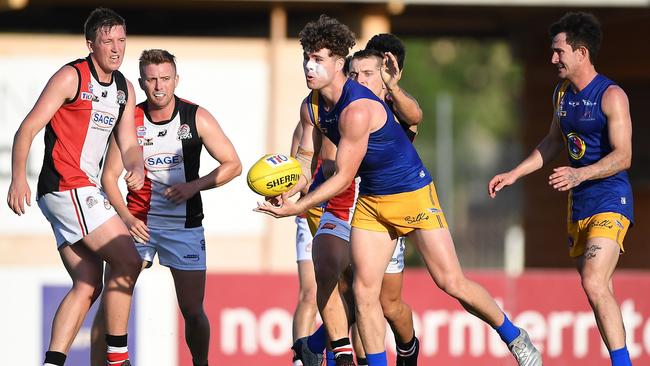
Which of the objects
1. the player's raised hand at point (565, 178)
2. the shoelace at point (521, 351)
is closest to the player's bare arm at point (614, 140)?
the player's raised hand at point (565, 178)

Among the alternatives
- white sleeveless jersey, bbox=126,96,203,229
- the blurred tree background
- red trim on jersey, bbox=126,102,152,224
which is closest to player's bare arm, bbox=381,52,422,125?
white sleeveless jersey, bbox=126,96,203,229

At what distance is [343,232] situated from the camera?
28.1ft

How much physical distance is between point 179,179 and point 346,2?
6.70m

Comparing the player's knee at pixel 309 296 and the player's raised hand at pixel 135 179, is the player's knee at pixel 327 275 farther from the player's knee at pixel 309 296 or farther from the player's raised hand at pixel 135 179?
the player's raised hand at pixel 135 179

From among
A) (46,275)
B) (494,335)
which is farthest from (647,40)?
(46,275)

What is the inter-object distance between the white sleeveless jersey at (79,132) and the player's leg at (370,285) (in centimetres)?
190

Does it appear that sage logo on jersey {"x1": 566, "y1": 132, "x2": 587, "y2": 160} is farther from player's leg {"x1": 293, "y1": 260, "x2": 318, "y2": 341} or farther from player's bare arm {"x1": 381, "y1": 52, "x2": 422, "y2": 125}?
player's leg {"x1": 293, "y1": 260, "x2": 318, "y2": 341}

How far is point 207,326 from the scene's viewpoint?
8781mm

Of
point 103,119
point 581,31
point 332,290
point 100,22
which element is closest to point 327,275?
point 332,290

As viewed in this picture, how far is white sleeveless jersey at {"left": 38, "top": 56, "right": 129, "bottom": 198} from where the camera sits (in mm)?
7879

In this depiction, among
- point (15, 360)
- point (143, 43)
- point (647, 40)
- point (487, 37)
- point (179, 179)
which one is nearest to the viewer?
point (179, 179)

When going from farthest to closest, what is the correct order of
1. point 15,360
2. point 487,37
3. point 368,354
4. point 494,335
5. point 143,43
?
point 487,37 < point 143,43 < point 494,335 < point 15,360 < point 368,354

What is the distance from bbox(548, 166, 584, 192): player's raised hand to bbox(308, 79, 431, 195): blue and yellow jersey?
867mm

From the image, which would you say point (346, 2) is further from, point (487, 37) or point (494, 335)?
point (487, 37)
